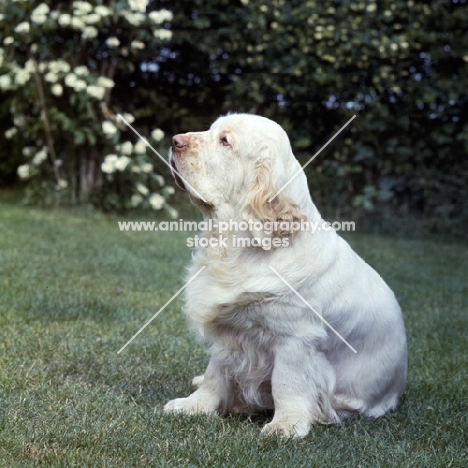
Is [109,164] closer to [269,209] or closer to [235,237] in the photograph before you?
[235,237]

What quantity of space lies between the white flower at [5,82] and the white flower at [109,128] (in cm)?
109

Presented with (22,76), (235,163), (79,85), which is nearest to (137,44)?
(79,85)

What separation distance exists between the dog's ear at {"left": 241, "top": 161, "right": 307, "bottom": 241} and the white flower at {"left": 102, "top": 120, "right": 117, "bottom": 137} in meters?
5.39

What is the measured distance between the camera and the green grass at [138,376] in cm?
224

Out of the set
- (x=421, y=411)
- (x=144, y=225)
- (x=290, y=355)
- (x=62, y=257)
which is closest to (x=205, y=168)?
(x=290, y=355)

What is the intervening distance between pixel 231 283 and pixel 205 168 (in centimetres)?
43

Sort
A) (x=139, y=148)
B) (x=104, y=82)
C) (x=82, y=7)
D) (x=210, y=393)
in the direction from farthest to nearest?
1. (x=139, y=148)
2. (x=104, y=82)
3. (x=82, y=7)
4. (x=210, y=393)

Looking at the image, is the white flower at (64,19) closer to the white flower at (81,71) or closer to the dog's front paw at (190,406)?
the white flower at (81,71)

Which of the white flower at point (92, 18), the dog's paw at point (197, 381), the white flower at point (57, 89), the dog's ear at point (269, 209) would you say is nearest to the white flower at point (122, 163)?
the white flower at point (57, 89)

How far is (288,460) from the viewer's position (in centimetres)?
223

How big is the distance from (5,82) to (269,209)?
5.96 metres

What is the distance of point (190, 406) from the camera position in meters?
2.69

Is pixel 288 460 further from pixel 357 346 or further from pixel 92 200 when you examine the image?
pixel 92 200

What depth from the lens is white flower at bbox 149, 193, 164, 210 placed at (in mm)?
7828
